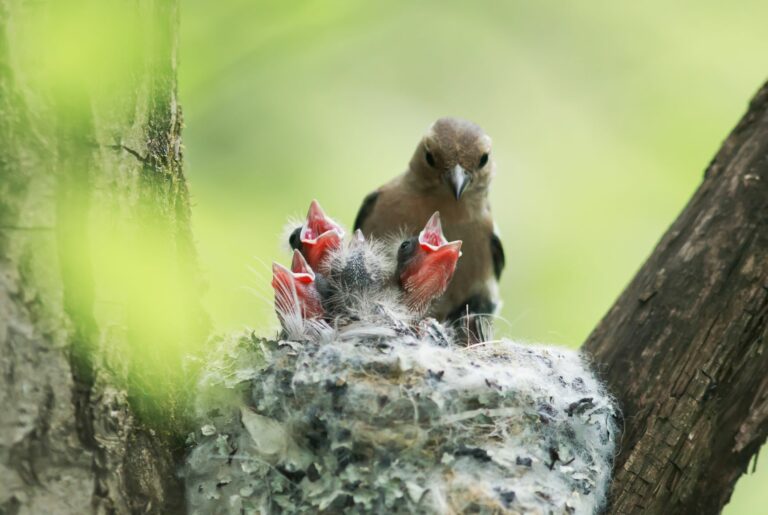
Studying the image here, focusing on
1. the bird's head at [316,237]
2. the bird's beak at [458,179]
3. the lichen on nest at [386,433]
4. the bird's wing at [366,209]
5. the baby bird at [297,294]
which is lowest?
the lichen on nest at [386,433]

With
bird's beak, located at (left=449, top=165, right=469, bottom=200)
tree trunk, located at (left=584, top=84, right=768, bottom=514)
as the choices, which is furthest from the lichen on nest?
bird's beak, located at (left=449, top=165, right=469, bottom=200)

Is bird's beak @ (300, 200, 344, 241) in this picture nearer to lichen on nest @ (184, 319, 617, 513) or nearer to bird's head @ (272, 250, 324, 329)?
bird's head @ (272, 250, 324, 329)

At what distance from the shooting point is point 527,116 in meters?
7.07

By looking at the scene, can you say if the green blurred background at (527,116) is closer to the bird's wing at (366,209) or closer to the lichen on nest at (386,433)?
the bird's wing at (366,209)

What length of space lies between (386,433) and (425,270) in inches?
51.2

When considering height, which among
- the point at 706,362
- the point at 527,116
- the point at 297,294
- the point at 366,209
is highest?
the point at 527,116

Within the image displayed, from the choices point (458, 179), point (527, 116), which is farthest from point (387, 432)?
point (527, 116)

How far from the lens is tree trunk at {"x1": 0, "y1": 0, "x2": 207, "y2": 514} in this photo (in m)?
2.01

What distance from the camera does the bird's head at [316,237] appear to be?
377 centimetres

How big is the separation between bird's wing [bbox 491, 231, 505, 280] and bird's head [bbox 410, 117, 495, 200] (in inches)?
11.6

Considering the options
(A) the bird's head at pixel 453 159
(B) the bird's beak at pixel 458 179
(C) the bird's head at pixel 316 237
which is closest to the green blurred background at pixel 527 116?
(C) the bird's head at pixel 316 237

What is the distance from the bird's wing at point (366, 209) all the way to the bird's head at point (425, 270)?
1389 millimetres

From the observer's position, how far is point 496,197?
6316mm

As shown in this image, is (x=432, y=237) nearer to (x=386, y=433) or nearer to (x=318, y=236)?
(x=318, y=236)
